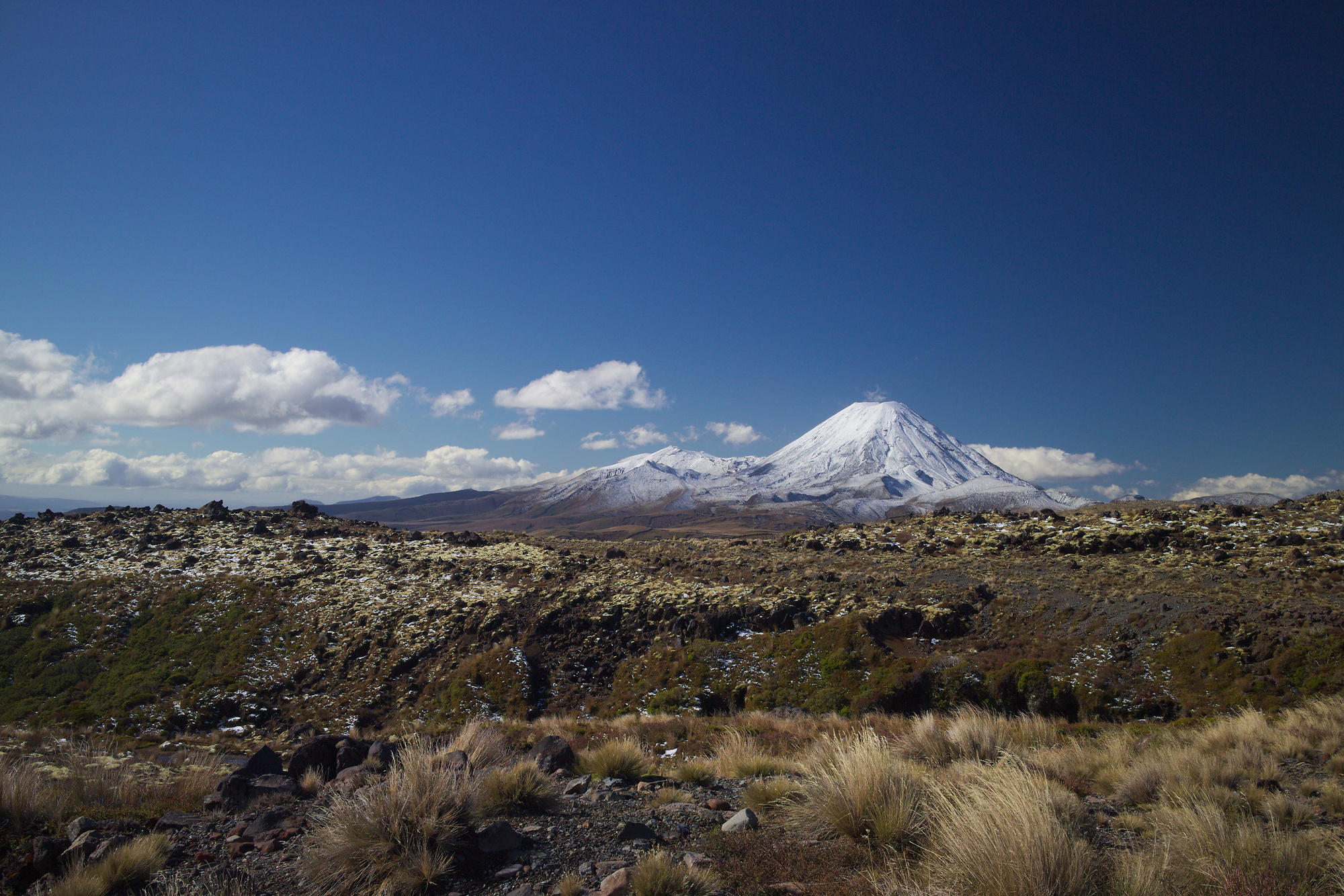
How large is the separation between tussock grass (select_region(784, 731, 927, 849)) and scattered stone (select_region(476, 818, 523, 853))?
2571mm

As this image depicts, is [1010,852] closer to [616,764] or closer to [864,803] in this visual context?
[864,803]

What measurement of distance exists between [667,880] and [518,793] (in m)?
2.69

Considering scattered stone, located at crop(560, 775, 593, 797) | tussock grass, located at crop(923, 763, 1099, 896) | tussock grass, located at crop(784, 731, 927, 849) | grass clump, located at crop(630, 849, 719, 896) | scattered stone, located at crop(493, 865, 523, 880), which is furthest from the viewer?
scattered stone, located at crop(560, 775, 593, 797)

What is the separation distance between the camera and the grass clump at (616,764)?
7883 mm

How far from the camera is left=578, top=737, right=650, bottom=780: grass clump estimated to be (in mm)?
7883

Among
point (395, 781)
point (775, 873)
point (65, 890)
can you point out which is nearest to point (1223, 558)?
point (775, 873)

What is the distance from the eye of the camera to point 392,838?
4.41m

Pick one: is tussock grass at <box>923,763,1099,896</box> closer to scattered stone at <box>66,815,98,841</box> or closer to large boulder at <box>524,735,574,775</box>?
large boulder at <box>524,735,574,775</box>

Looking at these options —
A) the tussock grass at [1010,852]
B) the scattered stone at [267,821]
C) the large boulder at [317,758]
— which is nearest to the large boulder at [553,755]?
the large boulder at [317,758]

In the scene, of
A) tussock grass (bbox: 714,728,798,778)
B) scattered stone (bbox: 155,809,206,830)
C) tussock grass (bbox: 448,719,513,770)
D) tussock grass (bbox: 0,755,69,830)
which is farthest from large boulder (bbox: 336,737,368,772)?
tussock grass (bbox: 714,728,798,778)

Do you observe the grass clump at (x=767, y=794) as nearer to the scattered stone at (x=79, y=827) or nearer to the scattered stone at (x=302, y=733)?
the scattered stone at (x=79, y=827)

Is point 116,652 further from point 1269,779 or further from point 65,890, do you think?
point 1269,779

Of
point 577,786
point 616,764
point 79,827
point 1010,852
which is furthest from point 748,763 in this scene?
point 79,827

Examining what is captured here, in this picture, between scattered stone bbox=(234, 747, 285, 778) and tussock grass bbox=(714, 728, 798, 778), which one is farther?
tussock grass bbox=(714, 728, 798, 778)
